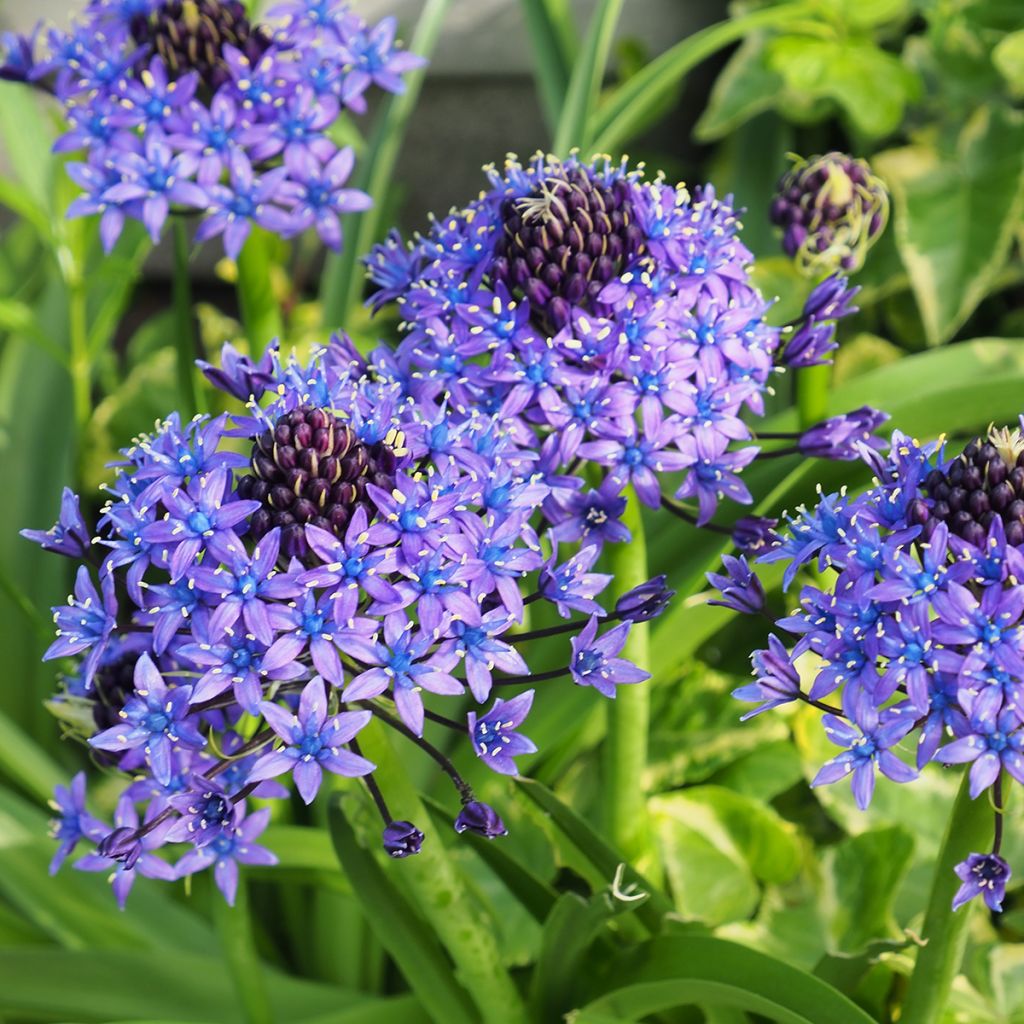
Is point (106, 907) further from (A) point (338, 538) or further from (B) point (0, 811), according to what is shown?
(A) point (338, 538)

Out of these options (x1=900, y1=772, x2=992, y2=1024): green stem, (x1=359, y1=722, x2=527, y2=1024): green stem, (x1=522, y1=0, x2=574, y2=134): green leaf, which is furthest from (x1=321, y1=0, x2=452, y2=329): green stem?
(x1=900, y1=772, x2=992, y2=1024): green stem

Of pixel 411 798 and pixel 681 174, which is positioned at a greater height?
pixel 681 174

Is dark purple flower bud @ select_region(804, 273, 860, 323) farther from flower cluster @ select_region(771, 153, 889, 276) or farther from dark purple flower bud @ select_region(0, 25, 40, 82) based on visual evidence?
dark purple flower bud @ select_region(0, 25, 40, 82)

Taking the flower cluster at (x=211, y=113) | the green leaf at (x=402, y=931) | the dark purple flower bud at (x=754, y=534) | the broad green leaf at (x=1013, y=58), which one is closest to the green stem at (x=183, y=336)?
the flower cluster at (x=211, y=113)

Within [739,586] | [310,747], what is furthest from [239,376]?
[739,586]

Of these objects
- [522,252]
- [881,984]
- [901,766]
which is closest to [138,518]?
[522,252]
